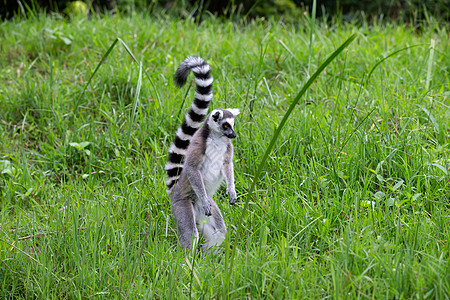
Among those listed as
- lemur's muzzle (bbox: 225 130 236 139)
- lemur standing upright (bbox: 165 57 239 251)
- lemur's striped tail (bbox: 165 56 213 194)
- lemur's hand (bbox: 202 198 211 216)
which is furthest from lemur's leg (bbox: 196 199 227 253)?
lemur's muzzle (bbox: 225 130 236 139)

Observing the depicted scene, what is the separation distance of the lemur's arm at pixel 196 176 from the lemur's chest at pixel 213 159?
2.2 inches

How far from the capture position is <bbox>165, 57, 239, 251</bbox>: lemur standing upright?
2977 mm

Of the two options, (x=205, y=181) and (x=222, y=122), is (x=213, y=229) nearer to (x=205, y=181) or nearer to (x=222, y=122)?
(x=205, y=181)

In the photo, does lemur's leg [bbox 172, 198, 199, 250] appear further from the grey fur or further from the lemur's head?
the lemur's head

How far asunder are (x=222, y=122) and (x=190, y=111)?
30 centimetres

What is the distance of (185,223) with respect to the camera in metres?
3.04

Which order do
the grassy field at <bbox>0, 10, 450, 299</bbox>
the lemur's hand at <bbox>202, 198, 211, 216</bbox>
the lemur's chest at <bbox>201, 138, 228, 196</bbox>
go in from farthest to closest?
the lemur's chest at <bbox>201, 138, 228, 196</bbox>, the lemur's hand at <bbox>202, 198, 211, 216</bbox>, the grassy field at <bbox>0, 10, 450, 299</bbox>

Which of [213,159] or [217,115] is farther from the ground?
[217,115]

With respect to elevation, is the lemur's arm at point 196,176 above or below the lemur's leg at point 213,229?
above

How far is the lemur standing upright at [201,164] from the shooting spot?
2.98m

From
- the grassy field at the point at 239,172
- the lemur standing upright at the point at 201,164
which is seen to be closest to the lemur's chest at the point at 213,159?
the lemur standing upright at the point at 201,164

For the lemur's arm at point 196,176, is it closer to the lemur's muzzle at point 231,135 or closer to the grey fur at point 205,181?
the grey fur at point 205,181

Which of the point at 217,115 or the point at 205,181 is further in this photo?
the point at 205,181

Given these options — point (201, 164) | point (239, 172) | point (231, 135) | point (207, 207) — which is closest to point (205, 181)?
point (201, 164)
